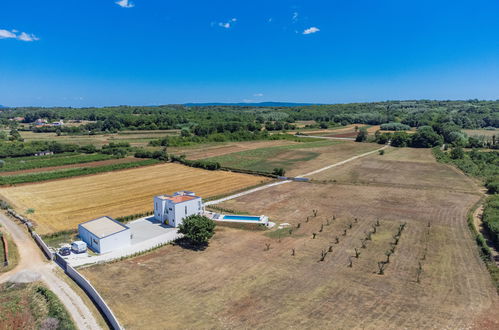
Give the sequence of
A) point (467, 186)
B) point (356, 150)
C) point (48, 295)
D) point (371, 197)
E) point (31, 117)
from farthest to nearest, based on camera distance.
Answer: point (31, 117)
point (356, 150)
point (467, 186)
point (371, 197)
point (48, 295)

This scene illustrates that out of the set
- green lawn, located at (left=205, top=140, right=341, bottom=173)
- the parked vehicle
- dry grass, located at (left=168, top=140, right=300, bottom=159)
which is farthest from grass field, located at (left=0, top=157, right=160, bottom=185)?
the parked vehicle

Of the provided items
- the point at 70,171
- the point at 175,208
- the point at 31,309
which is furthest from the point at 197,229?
the point at 70,171

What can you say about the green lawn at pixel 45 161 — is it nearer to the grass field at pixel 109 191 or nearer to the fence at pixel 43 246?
the grass field at pixel 109 191

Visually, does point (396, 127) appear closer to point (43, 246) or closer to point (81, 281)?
point (43, 246)

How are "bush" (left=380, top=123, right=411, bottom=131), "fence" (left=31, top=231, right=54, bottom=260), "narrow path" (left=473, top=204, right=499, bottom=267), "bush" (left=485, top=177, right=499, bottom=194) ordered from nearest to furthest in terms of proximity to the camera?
1. "fence" (left=31, top=231, right=54, bottom=260)
2. "narrow path" (left=473, top=204, right=499, bottom=267)
3. "bush" (left=485, top=177, right=499, bottom=194)
4. "bush" (left=380, top=123, right=411, bottom=131)

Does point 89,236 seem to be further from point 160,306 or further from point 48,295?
point 160,306

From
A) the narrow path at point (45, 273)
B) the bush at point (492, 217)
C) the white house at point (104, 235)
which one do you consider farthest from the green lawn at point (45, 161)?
the bush at point (492, 217)

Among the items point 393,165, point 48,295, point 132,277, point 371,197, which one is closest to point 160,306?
point 132,277

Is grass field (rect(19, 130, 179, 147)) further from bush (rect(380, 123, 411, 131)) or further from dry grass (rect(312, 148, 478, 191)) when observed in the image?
bush (rect(380, 123, 411, 131))
